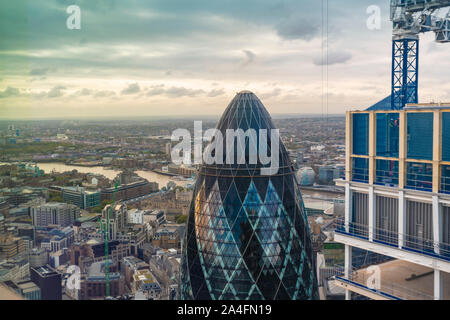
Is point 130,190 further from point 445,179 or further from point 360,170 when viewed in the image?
point 445,179

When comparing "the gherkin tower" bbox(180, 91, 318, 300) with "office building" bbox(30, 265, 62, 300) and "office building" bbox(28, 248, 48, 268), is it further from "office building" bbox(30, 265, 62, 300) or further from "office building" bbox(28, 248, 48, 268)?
"office building" bbox(28, 248, 48, 268)

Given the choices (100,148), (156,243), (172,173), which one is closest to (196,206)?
(156,243)

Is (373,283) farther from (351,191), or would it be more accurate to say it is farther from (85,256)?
(85,256)

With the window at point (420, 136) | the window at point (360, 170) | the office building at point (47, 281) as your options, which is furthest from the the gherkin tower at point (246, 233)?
the office building at point (47, 281)

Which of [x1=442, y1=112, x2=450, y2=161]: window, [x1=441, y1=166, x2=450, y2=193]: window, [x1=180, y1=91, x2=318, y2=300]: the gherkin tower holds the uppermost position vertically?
[x1=442, y1=112, x2=450, y2=161]: window

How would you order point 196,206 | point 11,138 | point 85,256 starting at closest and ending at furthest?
point 196,206, point 11,138, point 85,256

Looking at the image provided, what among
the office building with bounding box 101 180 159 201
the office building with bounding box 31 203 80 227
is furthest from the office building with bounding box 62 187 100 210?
the office building with bounding box 101 180 159 201

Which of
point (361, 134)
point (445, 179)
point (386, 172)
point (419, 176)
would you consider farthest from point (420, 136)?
point (361, 134)
